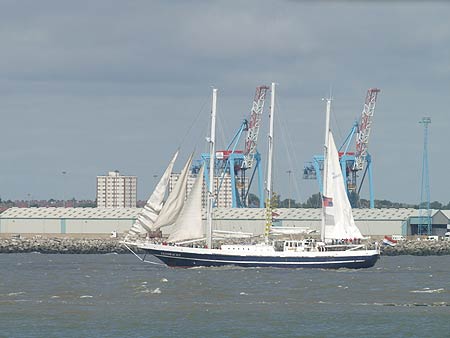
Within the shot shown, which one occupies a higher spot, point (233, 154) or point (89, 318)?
point (233, 154)

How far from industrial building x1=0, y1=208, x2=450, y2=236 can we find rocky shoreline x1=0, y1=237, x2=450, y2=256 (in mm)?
16458

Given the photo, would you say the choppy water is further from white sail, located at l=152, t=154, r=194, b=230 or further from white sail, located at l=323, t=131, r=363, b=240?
white sail, located at l=323, t=131, r=363, b=240

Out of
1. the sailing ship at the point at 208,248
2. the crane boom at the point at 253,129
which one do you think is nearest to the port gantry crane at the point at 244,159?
the crane boom at the point at 253,129

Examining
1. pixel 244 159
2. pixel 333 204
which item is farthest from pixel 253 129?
pixel 333 204

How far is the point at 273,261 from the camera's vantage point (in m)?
87.4

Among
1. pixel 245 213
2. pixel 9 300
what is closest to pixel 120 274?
pixel 9 300

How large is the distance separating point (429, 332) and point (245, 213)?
108974 mm

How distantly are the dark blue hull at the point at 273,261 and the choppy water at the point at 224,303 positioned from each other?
159 centimetres

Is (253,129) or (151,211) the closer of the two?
(151,211)

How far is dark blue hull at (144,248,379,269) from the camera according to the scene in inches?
3440

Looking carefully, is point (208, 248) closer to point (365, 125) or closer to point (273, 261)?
point (273, 261)

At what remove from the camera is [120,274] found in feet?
272

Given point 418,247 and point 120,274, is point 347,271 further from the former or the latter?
point 418,247

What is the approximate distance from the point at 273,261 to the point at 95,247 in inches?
1992
